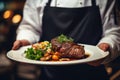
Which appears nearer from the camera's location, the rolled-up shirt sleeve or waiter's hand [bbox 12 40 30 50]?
waiter's hand [bbox 12 40 30 50]

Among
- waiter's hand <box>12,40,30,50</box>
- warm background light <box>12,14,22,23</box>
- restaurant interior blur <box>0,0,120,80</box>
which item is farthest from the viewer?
warm background light <box>12,14,22,23</box>

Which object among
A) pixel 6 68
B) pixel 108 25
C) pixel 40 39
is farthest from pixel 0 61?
pixel 108 25

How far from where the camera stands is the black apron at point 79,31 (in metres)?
1.96

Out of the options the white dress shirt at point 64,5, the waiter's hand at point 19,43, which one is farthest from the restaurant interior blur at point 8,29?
the waiter's hand at point 19,43

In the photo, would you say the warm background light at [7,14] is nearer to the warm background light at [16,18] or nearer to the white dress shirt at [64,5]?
the warm background light at [16,18]

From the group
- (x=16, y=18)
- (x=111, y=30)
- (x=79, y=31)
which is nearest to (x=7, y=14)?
(x=16, y=18)

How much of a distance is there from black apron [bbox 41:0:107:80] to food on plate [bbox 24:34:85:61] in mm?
125

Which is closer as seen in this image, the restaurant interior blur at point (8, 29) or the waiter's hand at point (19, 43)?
the waiter's hand at point (19, 43)

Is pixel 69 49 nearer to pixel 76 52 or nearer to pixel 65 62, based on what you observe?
pixel 76 52

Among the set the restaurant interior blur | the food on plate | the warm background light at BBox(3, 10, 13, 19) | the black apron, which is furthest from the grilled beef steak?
the warm background light at BBox(3, 10, 13, 19)

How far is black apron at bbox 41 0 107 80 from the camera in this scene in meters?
1.96

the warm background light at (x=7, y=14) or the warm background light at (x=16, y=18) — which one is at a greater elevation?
the warm background light at (x=7, y=14)

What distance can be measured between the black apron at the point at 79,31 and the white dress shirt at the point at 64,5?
0.04 m

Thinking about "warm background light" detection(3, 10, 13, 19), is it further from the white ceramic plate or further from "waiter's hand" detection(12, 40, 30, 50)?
the white ceramic plate
